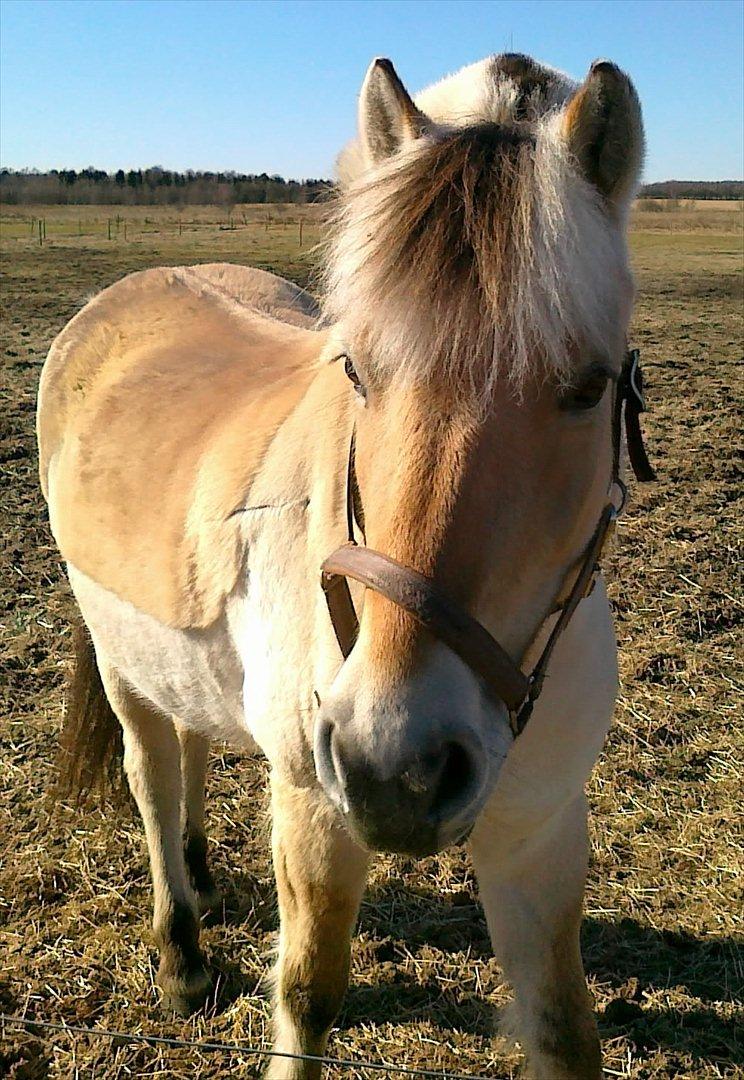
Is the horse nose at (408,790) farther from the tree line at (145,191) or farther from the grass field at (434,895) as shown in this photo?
the tree line at (145,191)

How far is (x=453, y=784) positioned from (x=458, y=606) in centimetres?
24

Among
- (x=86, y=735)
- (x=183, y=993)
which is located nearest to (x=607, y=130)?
(x=183, y=993)

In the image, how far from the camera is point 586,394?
135cm

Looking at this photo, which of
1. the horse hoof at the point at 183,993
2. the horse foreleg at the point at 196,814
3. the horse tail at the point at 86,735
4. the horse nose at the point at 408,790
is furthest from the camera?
the horse tail at the point at 86,735

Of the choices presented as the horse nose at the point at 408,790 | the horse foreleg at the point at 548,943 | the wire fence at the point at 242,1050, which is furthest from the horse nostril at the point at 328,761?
the wire fence at the point at 242,1050

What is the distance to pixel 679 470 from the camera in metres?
6.41

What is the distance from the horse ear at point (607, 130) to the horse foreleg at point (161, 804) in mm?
2134

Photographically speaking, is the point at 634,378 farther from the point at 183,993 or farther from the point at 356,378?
the point at 183,993

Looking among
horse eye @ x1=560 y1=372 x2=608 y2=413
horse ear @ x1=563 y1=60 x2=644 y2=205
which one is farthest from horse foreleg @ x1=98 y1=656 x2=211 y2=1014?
horse ear @ x1=563 y1=60 x2=644 y2=205

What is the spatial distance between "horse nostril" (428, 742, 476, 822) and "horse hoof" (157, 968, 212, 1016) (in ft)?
6.02

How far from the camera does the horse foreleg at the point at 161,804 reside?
2.79m

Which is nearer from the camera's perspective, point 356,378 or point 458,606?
point 458,606

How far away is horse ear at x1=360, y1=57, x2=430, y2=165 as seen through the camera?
60.2 inches

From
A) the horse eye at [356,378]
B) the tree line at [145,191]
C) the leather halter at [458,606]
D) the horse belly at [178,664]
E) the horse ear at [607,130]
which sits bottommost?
the horse belly at [178,664]
